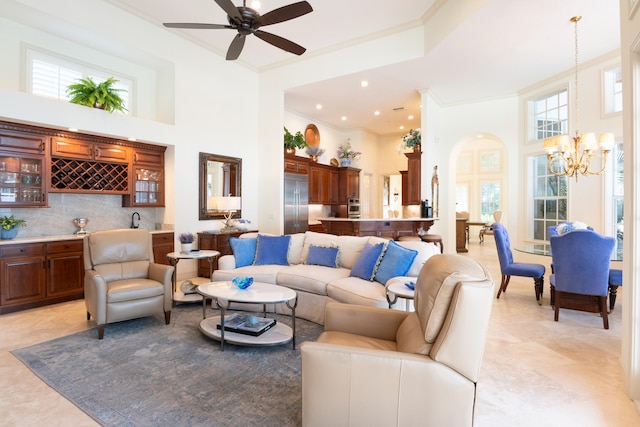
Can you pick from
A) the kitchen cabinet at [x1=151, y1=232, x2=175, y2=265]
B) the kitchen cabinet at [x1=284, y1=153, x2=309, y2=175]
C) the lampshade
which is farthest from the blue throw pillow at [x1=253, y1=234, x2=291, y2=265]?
the kitchen cabinet at [x1=284, y1=153, x2=309, y2=175]

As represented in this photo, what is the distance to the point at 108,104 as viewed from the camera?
4.77 metres

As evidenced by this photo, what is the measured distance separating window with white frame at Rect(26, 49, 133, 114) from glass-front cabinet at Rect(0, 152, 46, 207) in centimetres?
102

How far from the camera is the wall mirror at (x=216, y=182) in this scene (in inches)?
239

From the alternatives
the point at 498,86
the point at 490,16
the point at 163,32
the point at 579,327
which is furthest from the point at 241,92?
the point at 579,327

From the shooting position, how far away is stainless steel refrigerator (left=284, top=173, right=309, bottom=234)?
7.09 metres

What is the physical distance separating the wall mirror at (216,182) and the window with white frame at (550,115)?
20.3 ft

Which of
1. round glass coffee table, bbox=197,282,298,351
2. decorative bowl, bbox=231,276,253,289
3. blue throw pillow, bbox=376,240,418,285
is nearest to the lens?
round glass coffee table, bbox=197,282,298,351

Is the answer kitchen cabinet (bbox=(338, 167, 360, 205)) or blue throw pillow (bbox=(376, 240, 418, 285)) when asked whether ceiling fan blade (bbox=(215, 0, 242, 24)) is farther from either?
kitchen cabinet (bbox=(338, 167, 360, 205))

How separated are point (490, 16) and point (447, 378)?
15.0 ft

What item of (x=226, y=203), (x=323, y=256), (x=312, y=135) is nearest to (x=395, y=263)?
(x=323, y=256)

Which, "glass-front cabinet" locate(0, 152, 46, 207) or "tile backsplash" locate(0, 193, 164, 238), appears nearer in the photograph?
"glass-front cabinet" locate(0, 152, 46, 207)

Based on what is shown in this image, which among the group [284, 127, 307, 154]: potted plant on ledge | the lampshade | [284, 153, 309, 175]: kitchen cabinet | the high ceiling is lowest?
the lampshade

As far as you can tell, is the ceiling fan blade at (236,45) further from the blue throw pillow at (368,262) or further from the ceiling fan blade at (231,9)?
the blue throw pillow at (368,262)

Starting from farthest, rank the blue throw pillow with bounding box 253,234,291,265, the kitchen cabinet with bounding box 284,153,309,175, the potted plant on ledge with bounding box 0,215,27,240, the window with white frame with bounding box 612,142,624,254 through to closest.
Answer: the kitchen cabinet with bounding box 284,153,309,175, the window with white frame with bounding box 612,142,624,254, the blue throw pillow with bounding box 253,234,291,265, the potted plant on ledge with bounding box 0,215,27,240
